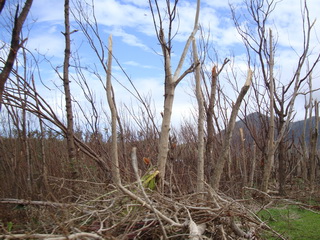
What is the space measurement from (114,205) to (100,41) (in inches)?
128

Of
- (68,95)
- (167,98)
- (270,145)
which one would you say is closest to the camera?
(167,98)

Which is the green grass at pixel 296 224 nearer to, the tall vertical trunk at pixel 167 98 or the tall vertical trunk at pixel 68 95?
the tall vertical trunk at pixel 167 98

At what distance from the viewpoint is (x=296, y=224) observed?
4.44 metres

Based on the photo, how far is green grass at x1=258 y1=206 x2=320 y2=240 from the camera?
389 centimetres

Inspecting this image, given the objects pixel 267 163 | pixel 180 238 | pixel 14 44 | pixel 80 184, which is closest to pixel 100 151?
pixel 80 184

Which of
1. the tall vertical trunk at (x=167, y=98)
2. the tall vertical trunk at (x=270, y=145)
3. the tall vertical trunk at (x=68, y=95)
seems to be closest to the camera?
the tall vertical trunk at (x=167, y=98)

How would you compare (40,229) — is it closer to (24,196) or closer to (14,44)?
(14,44)

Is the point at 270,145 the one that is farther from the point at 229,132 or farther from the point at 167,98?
the point at 167,98

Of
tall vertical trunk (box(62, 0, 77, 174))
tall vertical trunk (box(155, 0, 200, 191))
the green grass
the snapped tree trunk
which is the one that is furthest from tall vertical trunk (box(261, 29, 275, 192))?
tall vertical trunk (box(62, 0, 77, 174))

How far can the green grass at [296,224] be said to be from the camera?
389 centimetres

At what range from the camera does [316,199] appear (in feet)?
21.7

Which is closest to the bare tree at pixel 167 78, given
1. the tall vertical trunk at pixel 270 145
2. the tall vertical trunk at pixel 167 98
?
the tall vertical trunk at pixel 167 98

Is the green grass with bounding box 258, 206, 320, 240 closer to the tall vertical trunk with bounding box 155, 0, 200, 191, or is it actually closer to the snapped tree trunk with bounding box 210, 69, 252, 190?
the snapped tree trunk with bounding box 210, 69, 252, 190

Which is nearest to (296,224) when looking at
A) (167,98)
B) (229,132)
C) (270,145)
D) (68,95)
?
(229,132)
